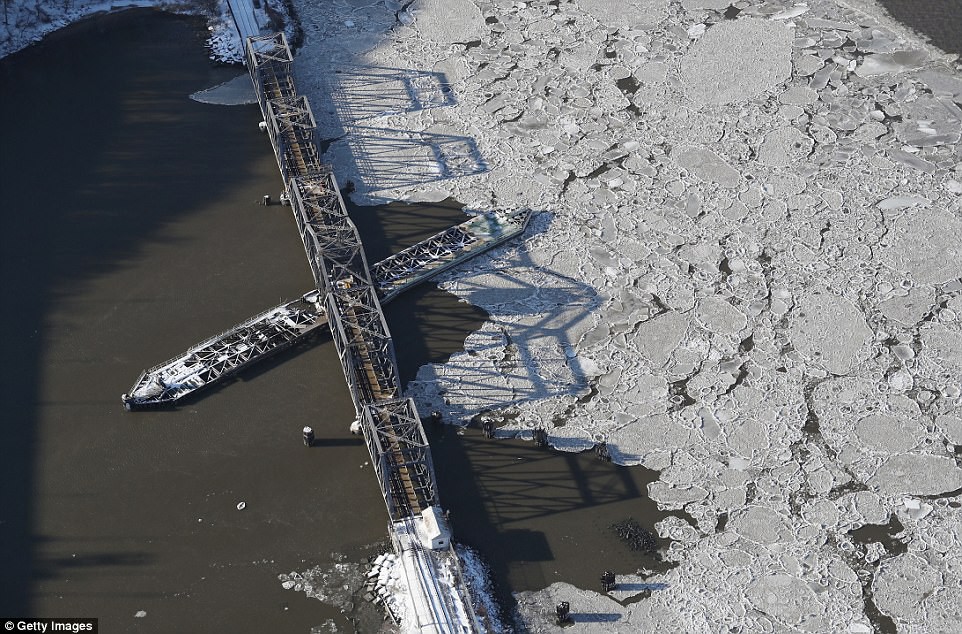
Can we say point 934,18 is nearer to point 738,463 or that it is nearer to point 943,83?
point 943,83

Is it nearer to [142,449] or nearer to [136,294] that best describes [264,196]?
[136,294]

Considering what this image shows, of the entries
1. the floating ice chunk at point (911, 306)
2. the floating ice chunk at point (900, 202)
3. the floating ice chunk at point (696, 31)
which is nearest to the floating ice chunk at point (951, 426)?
the floating ice chunk at point (911, 306)

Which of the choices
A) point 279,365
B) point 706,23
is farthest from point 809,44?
point 279,365

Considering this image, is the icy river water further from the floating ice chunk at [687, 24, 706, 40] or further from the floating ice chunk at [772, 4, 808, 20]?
the floating ice chunk at [772, 4, 808, 20]

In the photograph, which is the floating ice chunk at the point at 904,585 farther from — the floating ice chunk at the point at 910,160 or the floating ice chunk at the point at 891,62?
the floating ice chunk at the point at 891,62

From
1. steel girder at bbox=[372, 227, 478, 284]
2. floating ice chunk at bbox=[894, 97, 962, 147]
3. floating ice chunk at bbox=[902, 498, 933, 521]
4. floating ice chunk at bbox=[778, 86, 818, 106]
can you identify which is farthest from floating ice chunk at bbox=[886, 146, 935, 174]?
steel girder at bbox=[372, 227, 478, 284]

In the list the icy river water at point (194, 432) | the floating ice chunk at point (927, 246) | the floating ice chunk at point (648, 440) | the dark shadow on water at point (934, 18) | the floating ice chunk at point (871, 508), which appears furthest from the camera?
the dark shadow on water at point (934, 18)

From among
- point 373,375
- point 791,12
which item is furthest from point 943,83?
point 373,375
